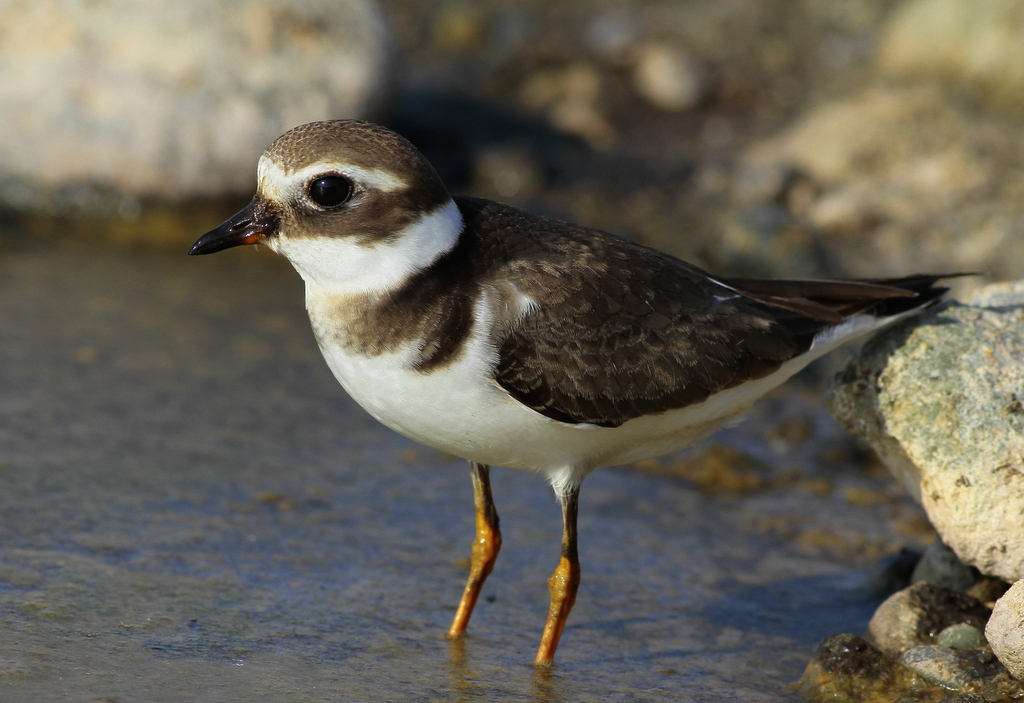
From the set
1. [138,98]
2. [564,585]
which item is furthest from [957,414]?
[138,98]

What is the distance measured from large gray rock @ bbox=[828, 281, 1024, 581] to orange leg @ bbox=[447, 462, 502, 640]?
69.4 inches

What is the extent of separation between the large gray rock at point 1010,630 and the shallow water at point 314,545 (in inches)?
37.9

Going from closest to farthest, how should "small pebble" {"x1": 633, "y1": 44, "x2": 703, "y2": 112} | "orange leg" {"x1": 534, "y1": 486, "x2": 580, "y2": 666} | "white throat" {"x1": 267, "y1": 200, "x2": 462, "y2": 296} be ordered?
"white throat" {"x1": 267, "y1": 200, "x2": 462, "y2": 296} < "orange leg" {"x1": 534, "y1": 486, "x2": 580, "y2": 666} < "small pebble" {"x1": 633, "y1": 44, "x2": 703, "y2": 112}

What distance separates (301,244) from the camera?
488 centimetres

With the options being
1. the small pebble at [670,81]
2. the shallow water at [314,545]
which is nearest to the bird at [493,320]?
the shallow water at [314,545]

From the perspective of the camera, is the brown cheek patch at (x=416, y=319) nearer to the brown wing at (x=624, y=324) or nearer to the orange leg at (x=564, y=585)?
the brown wing at (x=624, y=324)

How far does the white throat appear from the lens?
482 cm

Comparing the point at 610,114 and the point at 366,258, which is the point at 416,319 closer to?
the point at 366,258

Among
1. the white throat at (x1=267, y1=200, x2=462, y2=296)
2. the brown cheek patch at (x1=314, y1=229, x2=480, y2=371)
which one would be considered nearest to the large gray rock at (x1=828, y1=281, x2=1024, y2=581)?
the brown cheek patch at (x1=314, y1=229, x2=480, y2=371)

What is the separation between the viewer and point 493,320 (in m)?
4.85

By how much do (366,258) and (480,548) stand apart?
163 centimetres

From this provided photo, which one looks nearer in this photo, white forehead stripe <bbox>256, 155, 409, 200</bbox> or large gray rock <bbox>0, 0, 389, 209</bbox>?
white forehead stripe <bbox>256, 155, 409, 200</bbox>

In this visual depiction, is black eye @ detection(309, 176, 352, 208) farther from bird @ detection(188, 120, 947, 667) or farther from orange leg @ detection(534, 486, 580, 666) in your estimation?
orange leg @ detection(534, 486, 580, 666)

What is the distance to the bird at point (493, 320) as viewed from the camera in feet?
15.7
